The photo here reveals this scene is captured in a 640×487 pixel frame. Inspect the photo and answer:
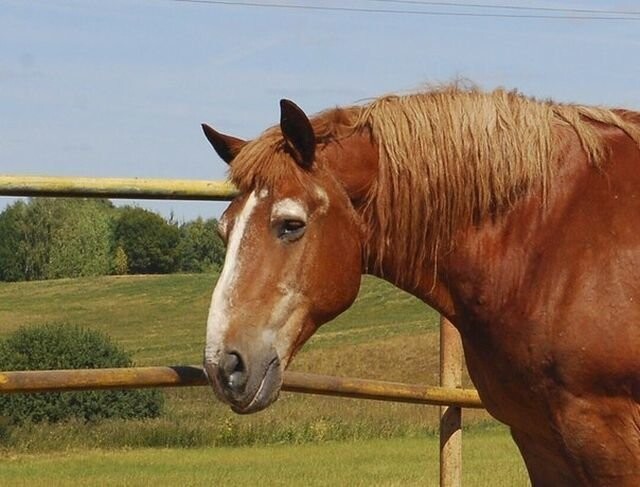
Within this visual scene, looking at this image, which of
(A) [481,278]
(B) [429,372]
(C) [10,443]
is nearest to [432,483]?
(C) [10,443]

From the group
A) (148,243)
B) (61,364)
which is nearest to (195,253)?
(148,243)

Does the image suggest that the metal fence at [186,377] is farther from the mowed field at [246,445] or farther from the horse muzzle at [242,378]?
the mowed field at [246,445]

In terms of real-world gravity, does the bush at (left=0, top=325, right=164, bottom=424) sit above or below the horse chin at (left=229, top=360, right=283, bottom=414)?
below

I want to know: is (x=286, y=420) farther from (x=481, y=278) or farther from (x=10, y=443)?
(x=481, y=278)

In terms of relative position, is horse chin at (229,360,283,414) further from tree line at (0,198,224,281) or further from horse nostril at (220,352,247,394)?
tree line at (0,198,224,281)

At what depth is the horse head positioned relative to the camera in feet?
10.8

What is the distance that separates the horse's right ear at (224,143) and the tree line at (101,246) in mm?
15765

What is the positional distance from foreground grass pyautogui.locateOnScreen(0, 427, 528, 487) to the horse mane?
2572 millimetres

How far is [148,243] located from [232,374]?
2072cm

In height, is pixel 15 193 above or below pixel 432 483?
above

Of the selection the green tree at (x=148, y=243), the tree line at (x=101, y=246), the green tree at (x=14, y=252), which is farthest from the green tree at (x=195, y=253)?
the green tree at (x=14, y=252)

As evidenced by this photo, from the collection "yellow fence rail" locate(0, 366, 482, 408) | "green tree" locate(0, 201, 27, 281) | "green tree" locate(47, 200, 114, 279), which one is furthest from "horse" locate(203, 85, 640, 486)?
"green tree" locate(0, 201, 27, 281)

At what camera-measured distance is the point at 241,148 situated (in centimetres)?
364

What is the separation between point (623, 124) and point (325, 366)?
18206mm
